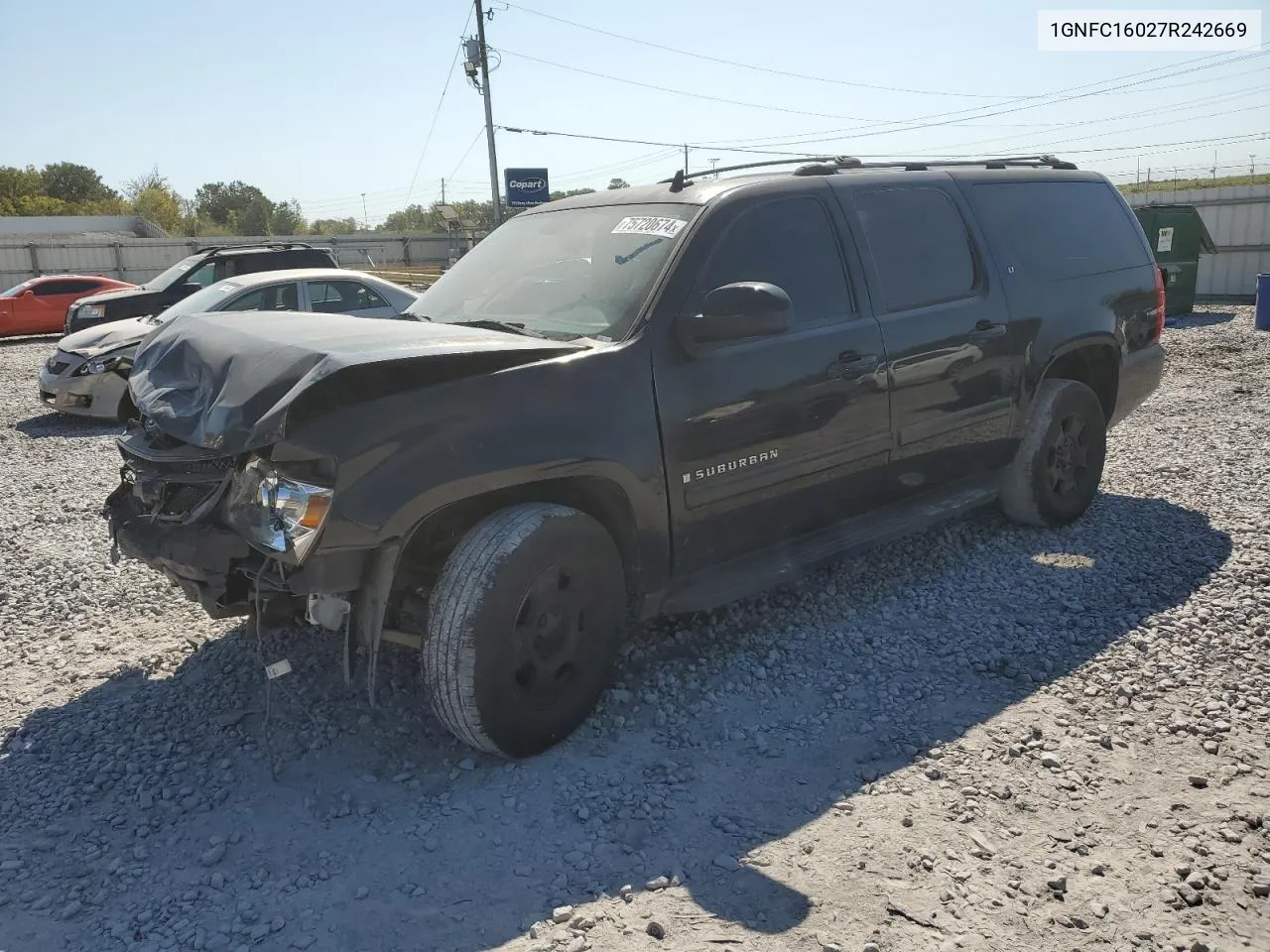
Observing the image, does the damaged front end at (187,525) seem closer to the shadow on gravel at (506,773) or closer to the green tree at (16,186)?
the shadow on gravel at (506,773)

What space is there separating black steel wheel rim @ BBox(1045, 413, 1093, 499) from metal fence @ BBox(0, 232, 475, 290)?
24.9 metres

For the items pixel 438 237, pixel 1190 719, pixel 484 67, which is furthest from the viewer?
pixel 438 237

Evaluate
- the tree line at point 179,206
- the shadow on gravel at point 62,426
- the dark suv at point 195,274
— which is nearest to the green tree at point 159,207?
the tree line at point 179,206

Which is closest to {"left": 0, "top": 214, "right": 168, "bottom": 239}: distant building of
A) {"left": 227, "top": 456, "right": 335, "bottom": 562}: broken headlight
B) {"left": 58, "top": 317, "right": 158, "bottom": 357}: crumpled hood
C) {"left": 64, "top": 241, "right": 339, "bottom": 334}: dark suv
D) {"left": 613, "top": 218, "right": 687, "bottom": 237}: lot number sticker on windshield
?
{"left": 64, "top": 241, "right": 339, "bottom": 334}: dark suv

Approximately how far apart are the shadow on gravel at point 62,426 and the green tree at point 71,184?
67.1m

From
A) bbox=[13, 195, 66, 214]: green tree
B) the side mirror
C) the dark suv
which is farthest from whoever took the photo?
bbox=[13, 195, 66, 214]: green tree

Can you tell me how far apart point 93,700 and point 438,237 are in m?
38.9

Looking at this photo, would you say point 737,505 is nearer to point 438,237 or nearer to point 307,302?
point 307,302

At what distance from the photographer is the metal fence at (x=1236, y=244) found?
834 inches

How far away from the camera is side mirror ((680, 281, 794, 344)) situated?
351 centimetres

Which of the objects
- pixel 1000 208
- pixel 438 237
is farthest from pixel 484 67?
pixel 1000 208

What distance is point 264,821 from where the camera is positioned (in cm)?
305

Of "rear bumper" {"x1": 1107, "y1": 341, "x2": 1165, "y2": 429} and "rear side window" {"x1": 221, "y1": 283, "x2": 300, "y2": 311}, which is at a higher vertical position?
"rear side window" {"x1": 221, "y1": 283, "x2": 300, "y2": 311}

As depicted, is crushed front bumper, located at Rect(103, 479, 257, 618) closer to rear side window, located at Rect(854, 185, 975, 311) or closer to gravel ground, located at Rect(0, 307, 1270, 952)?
gravel ground, located at Rect(0, 307, 1270, 952)
